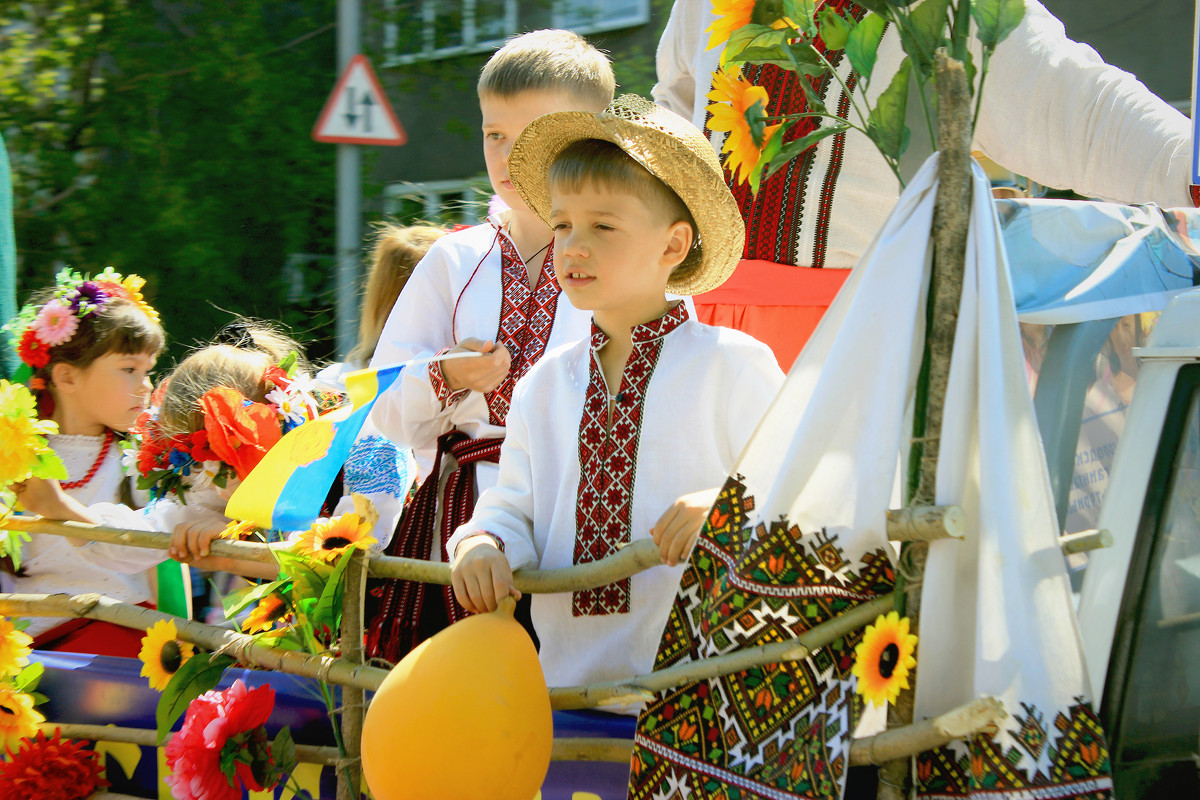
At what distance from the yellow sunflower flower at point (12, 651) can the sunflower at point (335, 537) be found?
732 millimetres

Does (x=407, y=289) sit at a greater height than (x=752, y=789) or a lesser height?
greater

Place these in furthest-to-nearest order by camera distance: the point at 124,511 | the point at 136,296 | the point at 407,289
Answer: the point at 136,296, the point at 124,511, the point at 407,289

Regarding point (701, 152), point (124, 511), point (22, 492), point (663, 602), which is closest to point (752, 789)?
point (663, 602)

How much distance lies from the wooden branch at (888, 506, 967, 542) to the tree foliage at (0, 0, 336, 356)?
22.8ft

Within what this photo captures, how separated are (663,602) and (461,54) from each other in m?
7.68

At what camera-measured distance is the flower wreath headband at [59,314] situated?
314 cm

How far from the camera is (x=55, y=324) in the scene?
3.14 metres

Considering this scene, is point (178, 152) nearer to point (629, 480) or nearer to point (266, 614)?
point (266, 614)

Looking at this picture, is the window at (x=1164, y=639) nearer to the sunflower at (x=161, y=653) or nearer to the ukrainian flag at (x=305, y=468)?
the ukrainian flag at (x=305, y=468)

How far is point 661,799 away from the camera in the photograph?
1.45m

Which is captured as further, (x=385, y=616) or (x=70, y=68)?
(x=70, y=68)

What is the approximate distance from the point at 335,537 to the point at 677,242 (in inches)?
30.4

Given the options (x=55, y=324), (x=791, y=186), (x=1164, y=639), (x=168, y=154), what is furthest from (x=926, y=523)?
(x=168, y=154)

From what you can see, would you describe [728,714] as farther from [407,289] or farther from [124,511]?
[124,511]
